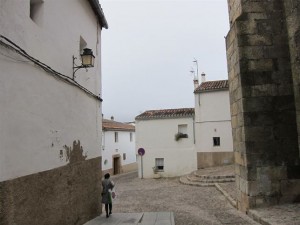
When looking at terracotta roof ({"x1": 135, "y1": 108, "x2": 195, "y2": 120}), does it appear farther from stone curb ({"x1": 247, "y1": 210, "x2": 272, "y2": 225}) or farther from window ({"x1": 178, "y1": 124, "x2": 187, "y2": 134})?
stone curb ({"x1": 247, "y1": 210, "x2": 272, "y2": 225})

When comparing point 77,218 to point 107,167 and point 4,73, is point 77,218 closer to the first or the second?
point 4,73

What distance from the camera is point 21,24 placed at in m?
4.06

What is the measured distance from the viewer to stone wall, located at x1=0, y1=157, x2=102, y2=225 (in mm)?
3660

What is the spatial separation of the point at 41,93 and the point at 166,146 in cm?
1636

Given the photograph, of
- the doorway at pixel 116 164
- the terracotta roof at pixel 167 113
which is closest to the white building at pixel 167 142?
the terracotta roof at pixel 167 113

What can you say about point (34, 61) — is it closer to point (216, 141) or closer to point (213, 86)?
point (216, 141)

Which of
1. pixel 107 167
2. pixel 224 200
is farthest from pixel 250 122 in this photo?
pixel 107 167

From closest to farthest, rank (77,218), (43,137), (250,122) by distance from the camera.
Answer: (43,137) → (77,218) → (250,122)

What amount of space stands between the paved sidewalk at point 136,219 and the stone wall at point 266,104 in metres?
1.86

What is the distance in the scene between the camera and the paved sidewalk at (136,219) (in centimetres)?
673

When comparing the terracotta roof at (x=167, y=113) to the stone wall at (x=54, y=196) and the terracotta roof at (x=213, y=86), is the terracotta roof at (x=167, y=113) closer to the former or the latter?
the terracotta roof at (x=213, y=86)

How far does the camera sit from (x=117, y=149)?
25.9 meters

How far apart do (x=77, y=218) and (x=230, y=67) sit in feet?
16.8

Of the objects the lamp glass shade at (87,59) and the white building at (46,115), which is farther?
the lamp glass shade at (87,59)
